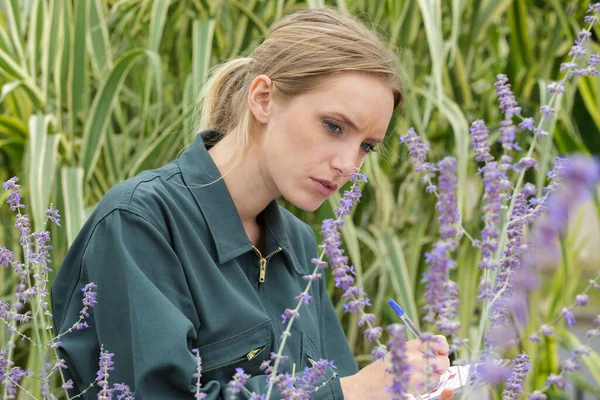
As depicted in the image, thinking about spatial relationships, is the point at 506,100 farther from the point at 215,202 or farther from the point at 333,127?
the point at 215,202

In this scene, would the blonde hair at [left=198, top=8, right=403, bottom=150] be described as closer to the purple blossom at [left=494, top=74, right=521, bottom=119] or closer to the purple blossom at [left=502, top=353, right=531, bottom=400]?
the purple blossom at [left=494, top=74, right=521, bottom=119]

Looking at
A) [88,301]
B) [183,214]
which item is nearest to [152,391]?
[88,301]

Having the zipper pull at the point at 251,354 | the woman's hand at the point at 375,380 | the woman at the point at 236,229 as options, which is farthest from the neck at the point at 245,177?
the woman's hand at the point at 375,380

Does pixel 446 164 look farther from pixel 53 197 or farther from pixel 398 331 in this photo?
pixel 53 197

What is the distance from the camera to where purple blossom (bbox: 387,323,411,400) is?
24.3 inches

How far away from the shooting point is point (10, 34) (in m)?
2.10

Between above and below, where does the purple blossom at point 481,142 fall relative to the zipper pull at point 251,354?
above

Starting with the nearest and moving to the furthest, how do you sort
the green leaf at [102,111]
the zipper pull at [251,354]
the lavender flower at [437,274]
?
the lavender flower at [437,274], the zipper pull at [251,354], the green leaf at [102,111]

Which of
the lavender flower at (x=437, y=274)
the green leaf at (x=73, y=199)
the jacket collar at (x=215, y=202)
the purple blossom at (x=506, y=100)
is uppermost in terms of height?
the purple blossom at (x=506, y=100)

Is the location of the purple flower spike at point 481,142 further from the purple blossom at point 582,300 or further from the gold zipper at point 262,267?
the gold zipper at point 262,267

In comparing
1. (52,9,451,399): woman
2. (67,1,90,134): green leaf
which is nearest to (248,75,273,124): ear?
(52,9,451,399): woman

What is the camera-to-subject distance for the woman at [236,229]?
41.7 inches

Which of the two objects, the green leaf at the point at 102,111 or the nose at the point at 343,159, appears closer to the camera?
the nose at the point at 343,159

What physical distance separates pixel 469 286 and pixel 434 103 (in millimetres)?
482
